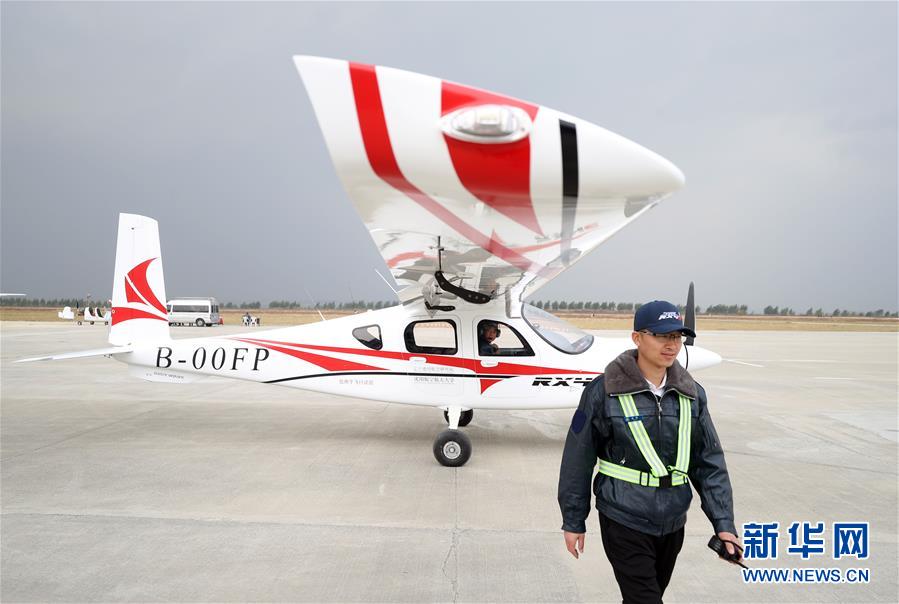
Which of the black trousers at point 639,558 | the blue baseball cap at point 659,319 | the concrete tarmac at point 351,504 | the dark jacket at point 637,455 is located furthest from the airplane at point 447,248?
the black trousers at point 639,558

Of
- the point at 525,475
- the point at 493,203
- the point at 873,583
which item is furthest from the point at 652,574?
the point at 525,475

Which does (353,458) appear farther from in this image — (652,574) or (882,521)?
(882,521)

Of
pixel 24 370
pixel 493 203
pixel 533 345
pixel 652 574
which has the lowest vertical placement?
pixel 24 370

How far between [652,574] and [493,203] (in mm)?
1543

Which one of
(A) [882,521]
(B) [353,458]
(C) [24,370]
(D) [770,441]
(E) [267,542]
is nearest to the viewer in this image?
(E) [267,542]

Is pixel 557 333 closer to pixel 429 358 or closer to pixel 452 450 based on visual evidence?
pixel 429 358

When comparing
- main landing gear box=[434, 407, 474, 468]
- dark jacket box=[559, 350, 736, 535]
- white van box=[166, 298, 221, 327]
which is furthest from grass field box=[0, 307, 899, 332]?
dark jacket box=[559, 350, 736, 535]

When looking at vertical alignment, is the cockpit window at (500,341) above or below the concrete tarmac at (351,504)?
above

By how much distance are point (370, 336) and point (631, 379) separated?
4546mm

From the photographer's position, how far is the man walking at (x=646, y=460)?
2.04 m

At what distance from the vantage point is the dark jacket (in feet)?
6.72

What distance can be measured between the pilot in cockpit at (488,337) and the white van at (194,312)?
36.7 m

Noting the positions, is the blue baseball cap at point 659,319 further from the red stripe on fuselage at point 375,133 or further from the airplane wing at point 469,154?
the red stripe on fuselage at point 375,133

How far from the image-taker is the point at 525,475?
533 cm
